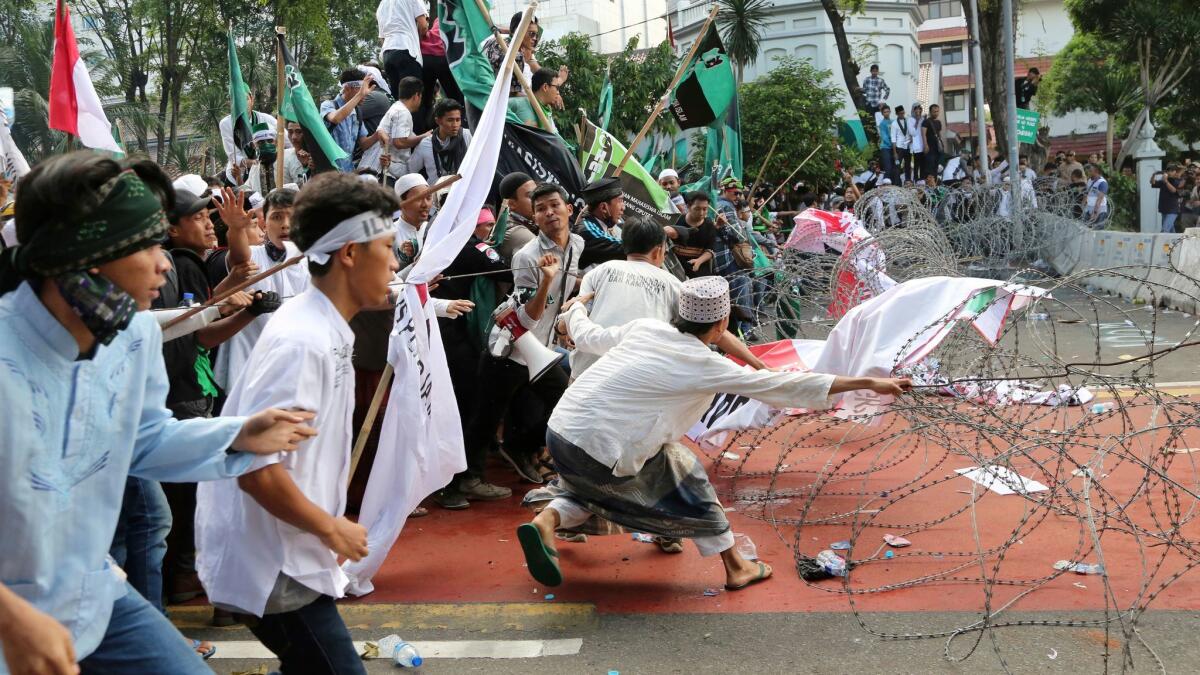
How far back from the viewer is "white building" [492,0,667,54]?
2215 inches

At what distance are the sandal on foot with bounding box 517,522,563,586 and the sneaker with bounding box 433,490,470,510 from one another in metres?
1.85

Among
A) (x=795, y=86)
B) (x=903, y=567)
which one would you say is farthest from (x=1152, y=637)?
(x=795, y=86)

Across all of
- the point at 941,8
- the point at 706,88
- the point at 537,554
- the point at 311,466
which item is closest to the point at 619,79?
the point at 706,88

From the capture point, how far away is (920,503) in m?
6.32

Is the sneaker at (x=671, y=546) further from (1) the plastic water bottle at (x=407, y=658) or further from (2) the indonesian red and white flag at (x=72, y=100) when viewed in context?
(2) the indonesian red and white flag at (x=72, y=100)

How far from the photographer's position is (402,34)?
33.0ft

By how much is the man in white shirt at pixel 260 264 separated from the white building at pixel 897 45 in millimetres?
31970

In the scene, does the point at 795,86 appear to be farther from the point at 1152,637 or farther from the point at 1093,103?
the point at 1152,637

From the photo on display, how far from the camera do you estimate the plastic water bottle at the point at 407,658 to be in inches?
172

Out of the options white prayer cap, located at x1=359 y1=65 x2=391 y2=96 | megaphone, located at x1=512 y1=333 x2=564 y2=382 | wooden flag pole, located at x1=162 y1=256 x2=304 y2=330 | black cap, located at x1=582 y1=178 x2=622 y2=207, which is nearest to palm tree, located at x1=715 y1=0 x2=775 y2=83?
white prayer cap, located at x1=359 y1=65 x2=391 y2=96

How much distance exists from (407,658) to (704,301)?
191cm

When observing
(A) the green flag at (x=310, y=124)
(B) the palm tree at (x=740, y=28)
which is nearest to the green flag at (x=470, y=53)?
(A) the green flag at (x=310, y=124)

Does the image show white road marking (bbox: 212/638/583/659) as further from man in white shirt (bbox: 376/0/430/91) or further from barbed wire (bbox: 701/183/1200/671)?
man in white shirt (bbox: 376/0/430/91)

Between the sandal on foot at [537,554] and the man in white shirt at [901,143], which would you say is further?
the man in white shirt at [901,143]
